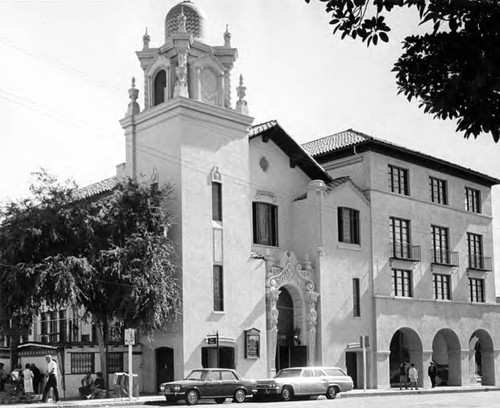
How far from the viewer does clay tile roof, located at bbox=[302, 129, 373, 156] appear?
46594 mm

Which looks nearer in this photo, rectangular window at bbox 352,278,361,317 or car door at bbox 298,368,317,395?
car door at bbox 298,368,317,395

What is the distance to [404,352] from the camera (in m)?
49.0

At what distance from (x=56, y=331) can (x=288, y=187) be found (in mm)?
14239

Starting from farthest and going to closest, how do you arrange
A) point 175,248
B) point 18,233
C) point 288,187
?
point 288,187 < point 175,248 < point 18,233

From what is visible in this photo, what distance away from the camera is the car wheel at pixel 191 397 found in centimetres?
3059

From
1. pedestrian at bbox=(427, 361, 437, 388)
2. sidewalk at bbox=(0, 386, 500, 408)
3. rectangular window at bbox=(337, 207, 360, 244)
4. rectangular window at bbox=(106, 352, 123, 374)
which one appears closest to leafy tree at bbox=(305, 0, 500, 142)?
sidewalk at bbox=(0, 386, 500, 408)

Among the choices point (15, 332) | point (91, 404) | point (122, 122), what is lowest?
point (91, 404)

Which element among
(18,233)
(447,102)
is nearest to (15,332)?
(18,233)

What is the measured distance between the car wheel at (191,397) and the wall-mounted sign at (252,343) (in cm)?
792

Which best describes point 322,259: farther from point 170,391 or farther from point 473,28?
point 473,28

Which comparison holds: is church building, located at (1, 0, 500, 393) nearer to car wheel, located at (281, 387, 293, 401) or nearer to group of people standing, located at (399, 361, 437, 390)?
group of people standing, located at (399, 361, 437, 390)

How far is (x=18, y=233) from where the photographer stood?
110 feet

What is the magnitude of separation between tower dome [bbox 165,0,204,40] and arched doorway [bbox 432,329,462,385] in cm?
2287

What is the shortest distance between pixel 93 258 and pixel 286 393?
936 cm
